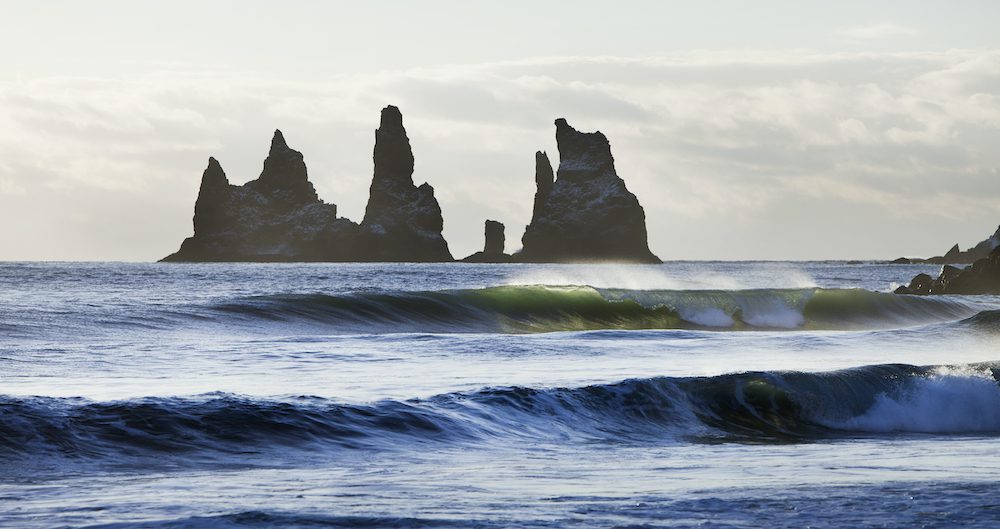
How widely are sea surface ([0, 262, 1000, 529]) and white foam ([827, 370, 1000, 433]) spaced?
0.12 feet

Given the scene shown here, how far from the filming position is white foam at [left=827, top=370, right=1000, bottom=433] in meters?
15.8

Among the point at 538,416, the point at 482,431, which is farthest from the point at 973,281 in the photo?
the point at 482,431

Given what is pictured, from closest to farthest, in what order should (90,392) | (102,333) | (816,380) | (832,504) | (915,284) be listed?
(832,504) < (90,392) < (816,380) < (102,333) < (915,284)

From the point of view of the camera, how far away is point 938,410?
16.2 meters

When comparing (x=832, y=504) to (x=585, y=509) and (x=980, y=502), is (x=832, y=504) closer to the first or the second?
(x=980, y=502)

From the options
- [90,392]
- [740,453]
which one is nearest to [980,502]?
[740,453]

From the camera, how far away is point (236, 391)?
47.8 feet

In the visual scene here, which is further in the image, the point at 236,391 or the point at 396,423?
the point at 236,391

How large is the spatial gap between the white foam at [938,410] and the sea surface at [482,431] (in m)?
0.04

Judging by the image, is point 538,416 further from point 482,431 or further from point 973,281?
point 973,281

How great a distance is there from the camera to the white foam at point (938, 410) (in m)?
15.8

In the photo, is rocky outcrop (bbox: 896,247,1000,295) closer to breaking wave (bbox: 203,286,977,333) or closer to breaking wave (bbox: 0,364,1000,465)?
breaking wave (bbox: 203,286,977,333)

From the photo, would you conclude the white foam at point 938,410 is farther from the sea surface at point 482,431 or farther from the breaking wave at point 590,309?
the breaking wave at point 590,309

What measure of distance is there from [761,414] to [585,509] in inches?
324
